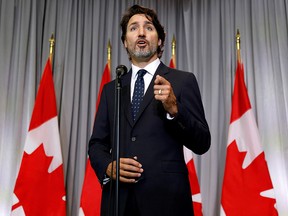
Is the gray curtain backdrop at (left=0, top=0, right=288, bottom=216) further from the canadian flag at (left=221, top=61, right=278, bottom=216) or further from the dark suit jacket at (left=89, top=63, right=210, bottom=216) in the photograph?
the dark suit jacket at (left=89, top=63, right=210, bottom=216)

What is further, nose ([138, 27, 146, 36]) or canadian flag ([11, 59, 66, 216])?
canadian flag ([11, 59, 66, 216])

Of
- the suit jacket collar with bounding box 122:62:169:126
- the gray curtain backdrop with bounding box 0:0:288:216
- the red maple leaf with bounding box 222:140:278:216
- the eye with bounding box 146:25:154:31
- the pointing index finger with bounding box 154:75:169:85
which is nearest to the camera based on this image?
the pointing index finger with bounding box 154:75:169:85

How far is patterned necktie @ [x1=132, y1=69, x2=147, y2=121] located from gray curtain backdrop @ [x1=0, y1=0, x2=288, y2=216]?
75.2 inches

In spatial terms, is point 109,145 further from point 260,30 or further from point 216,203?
point 260,30

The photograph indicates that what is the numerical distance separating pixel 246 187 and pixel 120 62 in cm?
174

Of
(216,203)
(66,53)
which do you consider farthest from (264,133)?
(66,53)

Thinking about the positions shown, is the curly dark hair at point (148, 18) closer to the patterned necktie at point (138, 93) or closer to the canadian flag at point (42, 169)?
the patterned necktie at point (138, 93)

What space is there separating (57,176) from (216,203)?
142 centimetres

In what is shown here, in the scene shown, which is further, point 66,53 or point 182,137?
point 66,53

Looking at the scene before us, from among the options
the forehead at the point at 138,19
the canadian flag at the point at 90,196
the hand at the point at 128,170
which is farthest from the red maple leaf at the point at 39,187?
the hand at the point at 128,170

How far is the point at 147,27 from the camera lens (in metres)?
1.78

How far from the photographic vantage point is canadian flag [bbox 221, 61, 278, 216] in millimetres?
2842

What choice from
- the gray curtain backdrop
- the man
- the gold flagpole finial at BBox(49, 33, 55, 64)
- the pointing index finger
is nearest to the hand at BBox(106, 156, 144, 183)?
the man

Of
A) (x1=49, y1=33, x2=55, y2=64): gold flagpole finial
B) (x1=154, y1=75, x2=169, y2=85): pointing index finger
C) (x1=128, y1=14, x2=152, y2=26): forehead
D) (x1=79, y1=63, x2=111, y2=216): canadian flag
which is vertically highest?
(x1=49, y1=33, x2=55, y2=64): gold flagpole finial
